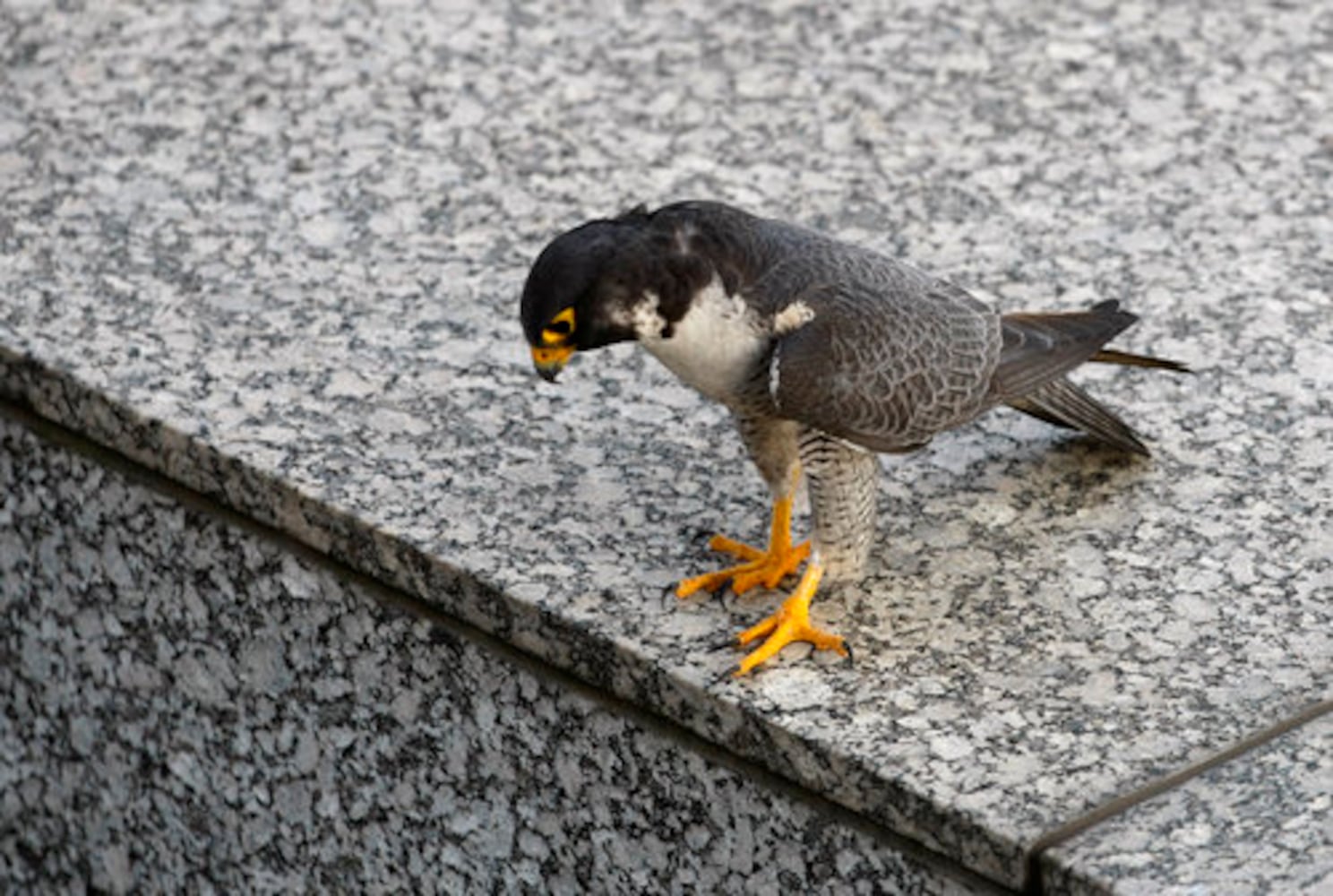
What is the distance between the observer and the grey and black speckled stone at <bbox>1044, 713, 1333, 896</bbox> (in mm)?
2115

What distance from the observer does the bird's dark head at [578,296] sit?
2.32 m

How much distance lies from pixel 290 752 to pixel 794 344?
0.94 m

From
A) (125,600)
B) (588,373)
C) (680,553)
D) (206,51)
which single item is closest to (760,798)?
(680,553)

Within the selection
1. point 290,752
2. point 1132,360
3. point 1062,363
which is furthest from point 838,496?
point 290,752

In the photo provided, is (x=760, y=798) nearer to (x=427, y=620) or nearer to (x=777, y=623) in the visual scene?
(x=777, y=623)

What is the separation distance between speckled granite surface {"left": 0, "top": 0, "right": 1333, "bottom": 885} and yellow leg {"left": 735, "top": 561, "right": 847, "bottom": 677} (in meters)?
0.03

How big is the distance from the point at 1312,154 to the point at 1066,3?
2.22 feet

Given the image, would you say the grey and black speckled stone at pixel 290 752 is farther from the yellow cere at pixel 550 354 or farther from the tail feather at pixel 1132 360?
the tail feather at pixel 1132 360

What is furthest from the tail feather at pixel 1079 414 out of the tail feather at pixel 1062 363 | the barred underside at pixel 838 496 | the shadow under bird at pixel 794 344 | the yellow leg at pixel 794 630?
the yellow leg at pixel 794 630

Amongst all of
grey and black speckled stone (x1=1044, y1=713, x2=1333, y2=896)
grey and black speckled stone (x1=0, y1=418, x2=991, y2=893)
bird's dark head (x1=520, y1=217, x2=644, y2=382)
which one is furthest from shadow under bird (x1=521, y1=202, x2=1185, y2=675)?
grey and black speckled stone (x1=1044, y1=713, x2=1333, y2=896)

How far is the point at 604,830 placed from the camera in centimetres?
257

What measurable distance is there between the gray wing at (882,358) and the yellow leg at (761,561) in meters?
0.20

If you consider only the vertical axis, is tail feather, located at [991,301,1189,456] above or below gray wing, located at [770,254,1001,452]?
below

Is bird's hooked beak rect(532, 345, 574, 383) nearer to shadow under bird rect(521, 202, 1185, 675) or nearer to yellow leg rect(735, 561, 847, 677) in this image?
shadow under bird rect(521, 202, 1185, 675)
